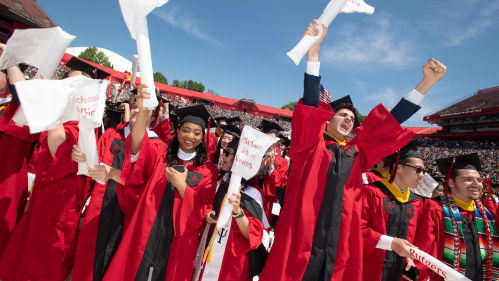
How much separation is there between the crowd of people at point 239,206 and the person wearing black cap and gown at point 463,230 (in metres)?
0.01

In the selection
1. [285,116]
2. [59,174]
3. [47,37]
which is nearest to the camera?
[47,37]

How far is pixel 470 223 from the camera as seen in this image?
2.56m

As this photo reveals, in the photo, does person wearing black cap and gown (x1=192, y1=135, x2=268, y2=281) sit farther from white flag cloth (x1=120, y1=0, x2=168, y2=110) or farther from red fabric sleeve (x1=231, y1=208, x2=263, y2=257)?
white flag cloth (x1=120, y1=0, x2=168, y2=110)

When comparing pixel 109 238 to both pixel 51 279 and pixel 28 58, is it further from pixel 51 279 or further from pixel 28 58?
pixel 28 58

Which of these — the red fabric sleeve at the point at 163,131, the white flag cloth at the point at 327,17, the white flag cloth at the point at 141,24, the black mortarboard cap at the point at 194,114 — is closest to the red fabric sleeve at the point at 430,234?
the white flag cloth at the point at 327,17

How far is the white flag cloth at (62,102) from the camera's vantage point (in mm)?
1621

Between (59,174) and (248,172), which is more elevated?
(248,172)

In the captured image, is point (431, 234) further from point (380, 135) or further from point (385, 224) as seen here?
point (380, 135)

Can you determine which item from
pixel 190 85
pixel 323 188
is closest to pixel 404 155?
pixel 323 188

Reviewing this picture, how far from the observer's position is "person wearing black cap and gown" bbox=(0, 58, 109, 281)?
2510mm

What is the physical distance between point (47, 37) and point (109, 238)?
6.79 ft

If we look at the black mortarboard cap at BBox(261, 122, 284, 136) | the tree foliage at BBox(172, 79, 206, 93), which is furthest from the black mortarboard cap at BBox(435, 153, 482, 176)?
the tree foliage at BBox(172, 79, 206, 93)

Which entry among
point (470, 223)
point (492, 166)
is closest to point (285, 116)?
point (492, 166)

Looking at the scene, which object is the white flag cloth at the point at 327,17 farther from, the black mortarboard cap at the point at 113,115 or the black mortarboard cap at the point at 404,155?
the black mortarboard cap at the point at 113,115
